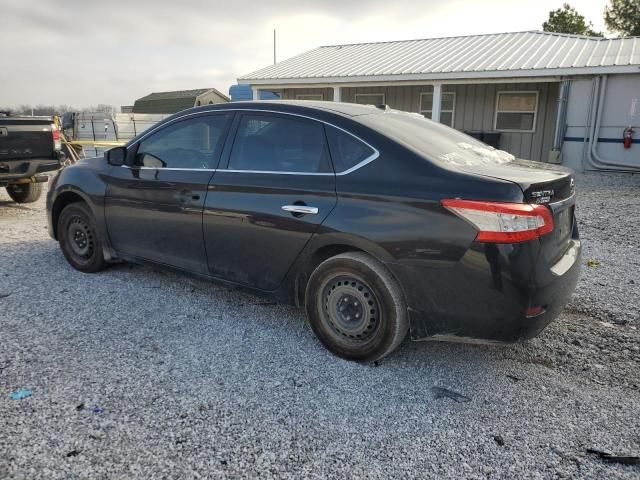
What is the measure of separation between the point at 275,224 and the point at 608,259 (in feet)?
13.5

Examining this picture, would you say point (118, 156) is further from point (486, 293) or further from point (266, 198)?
point (486, 293)

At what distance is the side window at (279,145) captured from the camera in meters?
3.27

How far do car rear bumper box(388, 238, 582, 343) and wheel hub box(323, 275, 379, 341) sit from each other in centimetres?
26

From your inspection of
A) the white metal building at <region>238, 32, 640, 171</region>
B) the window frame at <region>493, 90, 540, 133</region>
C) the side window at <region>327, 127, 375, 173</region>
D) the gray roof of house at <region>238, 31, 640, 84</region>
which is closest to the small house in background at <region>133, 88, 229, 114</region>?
the gray roof of house at <region>238, 31, 640, 84</region>

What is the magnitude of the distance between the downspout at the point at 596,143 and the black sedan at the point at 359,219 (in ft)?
36.8

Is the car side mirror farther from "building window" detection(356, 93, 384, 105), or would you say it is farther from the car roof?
"building window" detection(356, 93, 384, 105)

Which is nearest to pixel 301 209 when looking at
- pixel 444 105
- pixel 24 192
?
pixel 24 192

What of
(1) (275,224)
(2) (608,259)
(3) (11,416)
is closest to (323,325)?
(1) (275,224)

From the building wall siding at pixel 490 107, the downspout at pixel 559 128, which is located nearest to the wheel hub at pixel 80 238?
the downspout at pixel 559 128

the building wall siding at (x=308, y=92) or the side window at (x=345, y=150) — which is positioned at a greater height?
the building wall siding at (x=308, y=92)

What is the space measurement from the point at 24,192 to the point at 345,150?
25.7ft

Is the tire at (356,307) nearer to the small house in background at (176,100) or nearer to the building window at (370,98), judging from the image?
the building window at (370,98)

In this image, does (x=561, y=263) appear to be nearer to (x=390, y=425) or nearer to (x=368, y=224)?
(x=368, y=224)

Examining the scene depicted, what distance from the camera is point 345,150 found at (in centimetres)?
314
